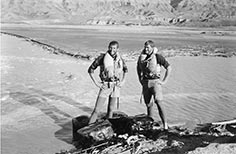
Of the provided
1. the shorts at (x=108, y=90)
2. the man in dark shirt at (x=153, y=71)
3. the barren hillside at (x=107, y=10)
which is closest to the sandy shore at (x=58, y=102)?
the shorts at (x=108, y=90)

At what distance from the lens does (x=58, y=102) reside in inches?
372

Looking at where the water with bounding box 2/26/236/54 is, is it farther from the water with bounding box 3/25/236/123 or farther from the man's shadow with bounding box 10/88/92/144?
the man's shadow with bounding box 10/88/92/144

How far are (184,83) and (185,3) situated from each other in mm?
194485

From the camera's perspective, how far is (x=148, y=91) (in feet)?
22.1

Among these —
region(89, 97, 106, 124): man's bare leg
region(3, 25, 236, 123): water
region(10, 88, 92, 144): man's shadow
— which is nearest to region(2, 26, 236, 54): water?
region(3, 25, 236, 123): water

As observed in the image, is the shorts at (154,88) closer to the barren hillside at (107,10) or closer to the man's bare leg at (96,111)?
the man's bare leg at (96,111)

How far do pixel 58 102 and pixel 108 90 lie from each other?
339cm

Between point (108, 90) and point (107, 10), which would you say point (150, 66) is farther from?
point (107, 10)

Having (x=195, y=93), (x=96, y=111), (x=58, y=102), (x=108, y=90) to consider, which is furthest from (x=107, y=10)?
(x=96, y=111)

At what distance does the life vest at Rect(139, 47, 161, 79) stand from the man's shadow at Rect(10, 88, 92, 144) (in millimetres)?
1503

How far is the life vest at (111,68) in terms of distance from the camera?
6.23m

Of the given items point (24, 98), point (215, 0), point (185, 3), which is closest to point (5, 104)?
point (24, 98)

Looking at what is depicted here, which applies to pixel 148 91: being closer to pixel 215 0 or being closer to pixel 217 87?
pixel 217 87

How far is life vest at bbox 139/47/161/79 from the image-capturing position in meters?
6.43
